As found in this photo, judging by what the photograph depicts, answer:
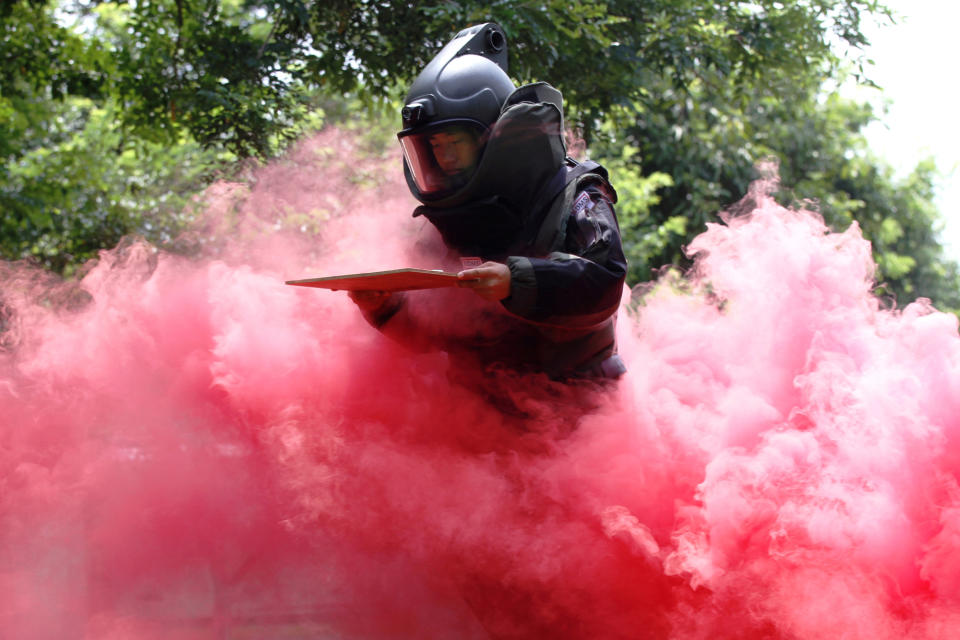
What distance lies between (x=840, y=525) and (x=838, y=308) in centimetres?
89

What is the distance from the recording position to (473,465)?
3.04m

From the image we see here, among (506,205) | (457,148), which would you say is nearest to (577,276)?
(506,205)

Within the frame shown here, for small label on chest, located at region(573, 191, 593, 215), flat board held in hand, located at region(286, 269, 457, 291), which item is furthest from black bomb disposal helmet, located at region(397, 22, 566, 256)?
flat board held in hand, located at region(286, 269, 457, 291)

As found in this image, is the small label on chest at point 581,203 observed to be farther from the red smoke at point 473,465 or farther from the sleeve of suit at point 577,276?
the red smoke at point 473,465

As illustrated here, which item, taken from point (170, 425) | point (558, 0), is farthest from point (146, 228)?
point (170, 425)

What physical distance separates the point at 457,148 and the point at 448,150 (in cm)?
3

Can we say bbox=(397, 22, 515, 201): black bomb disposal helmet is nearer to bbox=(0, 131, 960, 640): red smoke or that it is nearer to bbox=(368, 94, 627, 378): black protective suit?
bbox=(368, 94, 627, 378): black protective suit

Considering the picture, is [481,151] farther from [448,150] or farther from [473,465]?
[473,465]

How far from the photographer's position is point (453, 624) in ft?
11.1

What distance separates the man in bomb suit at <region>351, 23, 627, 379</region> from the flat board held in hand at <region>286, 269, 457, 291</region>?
0.18m

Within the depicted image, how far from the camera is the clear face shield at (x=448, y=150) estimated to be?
9.52 feet

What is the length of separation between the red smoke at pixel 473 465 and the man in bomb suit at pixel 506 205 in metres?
0.15

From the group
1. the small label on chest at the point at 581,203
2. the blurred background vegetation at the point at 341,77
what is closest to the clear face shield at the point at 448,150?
the small label on chest at the point at 581,203

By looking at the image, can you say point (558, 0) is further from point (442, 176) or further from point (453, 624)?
point (453, 624)
